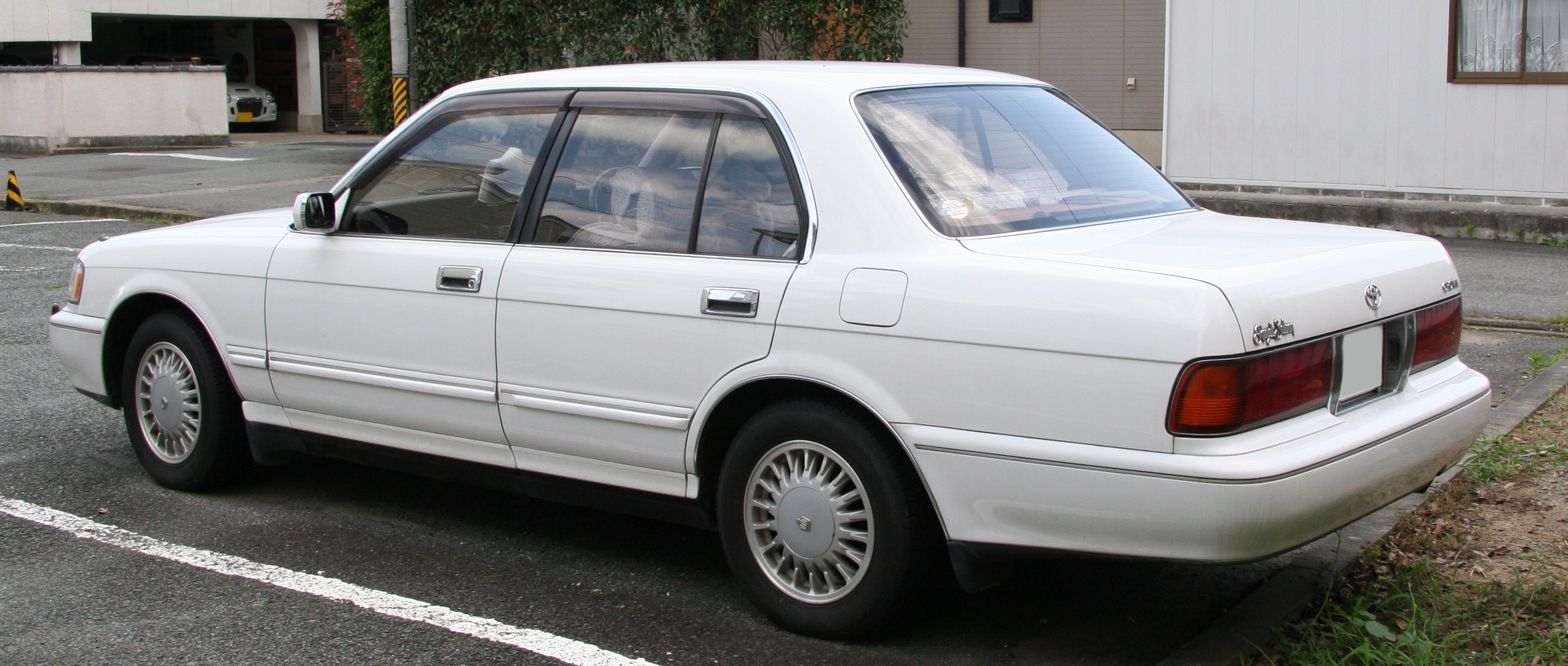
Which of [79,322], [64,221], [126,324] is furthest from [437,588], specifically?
[64,221]

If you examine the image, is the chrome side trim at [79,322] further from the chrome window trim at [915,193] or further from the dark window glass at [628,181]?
the chrome window trim at [915,193]

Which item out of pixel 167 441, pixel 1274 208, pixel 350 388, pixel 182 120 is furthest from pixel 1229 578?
pixel 182 120

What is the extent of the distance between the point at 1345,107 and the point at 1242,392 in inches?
464

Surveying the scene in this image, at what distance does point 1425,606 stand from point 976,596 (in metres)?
1.23

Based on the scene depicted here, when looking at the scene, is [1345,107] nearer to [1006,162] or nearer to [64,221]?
[1006,162]

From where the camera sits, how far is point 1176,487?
323 centimetres

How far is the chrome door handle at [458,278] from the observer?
14.4ft

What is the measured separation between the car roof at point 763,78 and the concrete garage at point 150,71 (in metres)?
23.3

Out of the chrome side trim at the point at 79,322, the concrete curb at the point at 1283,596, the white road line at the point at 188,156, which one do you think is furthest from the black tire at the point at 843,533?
the white road line at the point at 188,156

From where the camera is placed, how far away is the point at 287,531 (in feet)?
16.3

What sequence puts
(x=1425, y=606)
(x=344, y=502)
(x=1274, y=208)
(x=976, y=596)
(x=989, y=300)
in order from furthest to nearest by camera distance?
1. (x=1274, y=208)
2. (x=344, y=502)
3. (x=976, y=596)
4. (x=1425, y=606)
5. (x=989, y=300)

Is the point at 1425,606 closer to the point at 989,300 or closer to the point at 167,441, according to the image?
the point at 989,300

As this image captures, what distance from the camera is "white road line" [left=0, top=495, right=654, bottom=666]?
388cm

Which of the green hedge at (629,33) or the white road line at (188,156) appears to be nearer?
the green hedge at (629,33)
